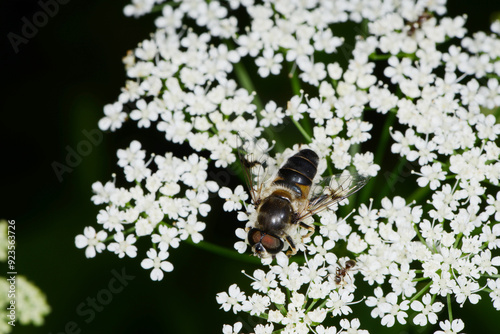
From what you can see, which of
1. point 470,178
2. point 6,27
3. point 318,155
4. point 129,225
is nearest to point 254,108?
point 318,155

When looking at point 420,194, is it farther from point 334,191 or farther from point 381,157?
point 334,191

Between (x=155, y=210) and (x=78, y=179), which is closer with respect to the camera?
(x=155, y=210)

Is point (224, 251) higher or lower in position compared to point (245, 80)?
lower

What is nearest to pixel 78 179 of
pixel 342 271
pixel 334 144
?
pixel 334 144

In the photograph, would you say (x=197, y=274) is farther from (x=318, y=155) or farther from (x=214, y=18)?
(x=214, y=18)

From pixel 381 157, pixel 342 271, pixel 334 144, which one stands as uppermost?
pixel 381 157
